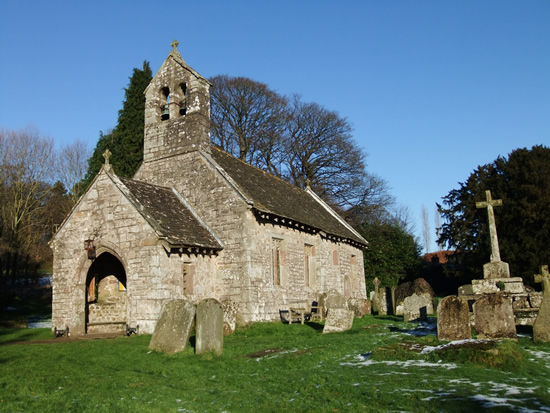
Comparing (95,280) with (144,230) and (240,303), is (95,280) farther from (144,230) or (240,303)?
(240,303)

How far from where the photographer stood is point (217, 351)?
34.2ft

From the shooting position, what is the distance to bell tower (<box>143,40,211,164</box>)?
65.2ft

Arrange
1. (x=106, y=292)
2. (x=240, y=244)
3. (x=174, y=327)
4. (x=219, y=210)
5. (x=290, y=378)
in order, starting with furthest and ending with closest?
1. (x=106, y=292)
2. (x=219, y=210)
3. (x=240, y=244)
4. (x=174, y=327)
5. (x=290, y=378)

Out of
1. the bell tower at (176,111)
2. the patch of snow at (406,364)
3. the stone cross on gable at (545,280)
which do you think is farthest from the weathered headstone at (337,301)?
the bell tower at (176,111)

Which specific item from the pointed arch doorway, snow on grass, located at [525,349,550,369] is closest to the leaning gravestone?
snow on grass, located at [525,349,550,369]

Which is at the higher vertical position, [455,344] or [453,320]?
[453,320]

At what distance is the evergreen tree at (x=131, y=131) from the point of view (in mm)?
33031

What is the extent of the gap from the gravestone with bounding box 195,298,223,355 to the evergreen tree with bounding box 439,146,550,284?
21485 millimetres

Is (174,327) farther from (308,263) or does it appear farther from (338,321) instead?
(308,263)

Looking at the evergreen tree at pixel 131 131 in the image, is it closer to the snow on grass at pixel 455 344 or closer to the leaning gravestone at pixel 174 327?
the leaning gravestone at pixel 174 327

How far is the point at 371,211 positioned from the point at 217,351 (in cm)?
3010

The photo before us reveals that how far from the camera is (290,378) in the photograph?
25.8 ft

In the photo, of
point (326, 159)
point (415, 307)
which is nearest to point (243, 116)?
point (326, 159)

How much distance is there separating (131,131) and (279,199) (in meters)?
16.5
